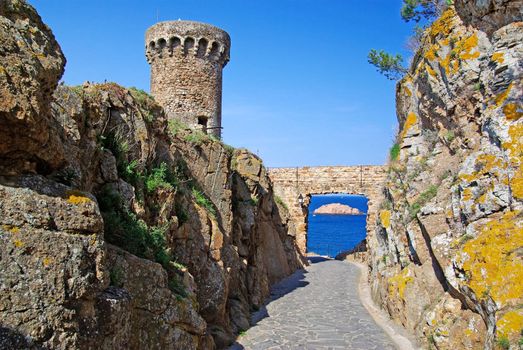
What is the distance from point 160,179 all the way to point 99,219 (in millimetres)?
3918

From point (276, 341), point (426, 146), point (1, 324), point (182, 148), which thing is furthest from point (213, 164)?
point (1, 324)

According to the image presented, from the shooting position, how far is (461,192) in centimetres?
830

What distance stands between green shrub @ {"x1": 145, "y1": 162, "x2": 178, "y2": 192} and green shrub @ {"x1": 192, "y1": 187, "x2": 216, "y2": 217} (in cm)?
142

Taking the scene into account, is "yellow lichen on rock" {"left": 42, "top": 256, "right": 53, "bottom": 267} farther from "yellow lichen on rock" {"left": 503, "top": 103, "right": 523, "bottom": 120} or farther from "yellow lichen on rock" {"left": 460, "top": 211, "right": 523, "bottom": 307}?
"yellow lichen on rock" {"left": 503, "top": 103, "right": 523, "bottom": 120}

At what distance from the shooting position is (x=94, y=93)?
23.5 feet

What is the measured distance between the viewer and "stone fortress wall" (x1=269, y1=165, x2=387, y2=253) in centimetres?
2606

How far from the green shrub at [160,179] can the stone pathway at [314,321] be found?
3616 millimetres

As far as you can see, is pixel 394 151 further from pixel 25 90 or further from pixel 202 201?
pixel 25 90

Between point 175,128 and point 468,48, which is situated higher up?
point 468,48

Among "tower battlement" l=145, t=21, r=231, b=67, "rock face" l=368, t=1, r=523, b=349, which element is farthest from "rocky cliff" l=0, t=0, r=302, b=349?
"tower battlement" l=145, t=21, r=231, b=67

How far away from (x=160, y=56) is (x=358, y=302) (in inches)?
498

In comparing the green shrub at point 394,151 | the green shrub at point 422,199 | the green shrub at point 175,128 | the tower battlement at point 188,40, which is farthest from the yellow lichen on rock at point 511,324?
the tower battlement at point 188,40

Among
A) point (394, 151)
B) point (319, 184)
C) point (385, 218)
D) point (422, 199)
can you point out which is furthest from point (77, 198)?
point (319, 184)

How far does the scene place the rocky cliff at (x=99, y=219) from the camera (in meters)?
3.65
